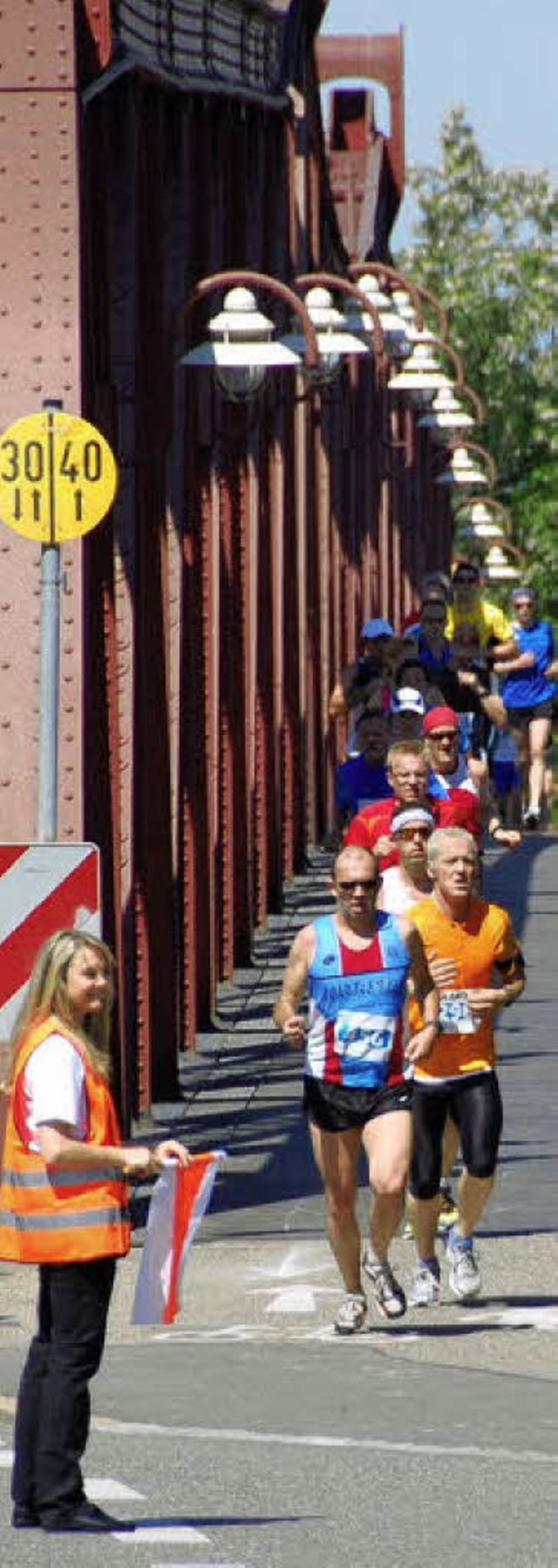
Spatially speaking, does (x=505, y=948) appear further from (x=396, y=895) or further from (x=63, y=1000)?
(x=63, y=1000)

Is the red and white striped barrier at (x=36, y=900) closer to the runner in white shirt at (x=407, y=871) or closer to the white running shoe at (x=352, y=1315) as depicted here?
the runner in white shirt at (x=407, y=871)

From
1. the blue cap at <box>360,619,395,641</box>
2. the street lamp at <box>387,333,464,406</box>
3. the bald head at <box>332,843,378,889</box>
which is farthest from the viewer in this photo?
the street lamp at <box>387,333,464,406</box>

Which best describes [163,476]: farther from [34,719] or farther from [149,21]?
[34,719]

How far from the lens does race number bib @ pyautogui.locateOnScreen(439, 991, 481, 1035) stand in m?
14.4

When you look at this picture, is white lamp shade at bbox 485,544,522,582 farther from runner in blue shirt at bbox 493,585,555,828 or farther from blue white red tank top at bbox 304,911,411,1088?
blue white red tank top at bbox 304,911,411,1088

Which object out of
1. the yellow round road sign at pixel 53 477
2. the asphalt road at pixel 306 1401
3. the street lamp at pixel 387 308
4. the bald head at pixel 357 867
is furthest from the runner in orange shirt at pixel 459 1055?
the street lamp at pixel 387 308

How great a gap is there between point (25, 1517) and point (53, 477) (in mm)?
5786

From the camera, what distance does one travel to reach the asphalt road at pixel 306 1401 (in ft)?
32.6

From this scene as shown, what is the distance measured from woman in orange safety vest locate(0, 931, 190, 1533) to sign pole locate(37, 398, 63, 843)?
200 inches

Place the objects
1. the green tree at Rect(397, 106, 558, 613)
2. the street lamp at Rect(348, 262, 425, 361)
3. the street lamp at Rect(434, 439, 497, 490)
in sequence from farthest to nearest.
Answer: the green tree at Rect(397, 106, 558, 613), the street lamp at Rect(434, 439, 497, 490), the street lamp at Rect(348, 262, 425, 361)

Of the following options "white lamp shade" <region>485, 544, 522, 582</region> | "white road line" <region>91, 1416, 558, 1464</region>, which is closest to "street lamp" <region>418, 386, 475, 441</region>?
"white lamp shade" <region>485, 544, 522, 582</region>

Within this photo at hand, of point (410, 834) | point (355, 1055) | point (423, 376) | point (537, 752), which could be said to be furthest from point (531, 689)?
point (355, 1055)

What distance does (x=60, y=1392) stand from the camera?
10.1 metres

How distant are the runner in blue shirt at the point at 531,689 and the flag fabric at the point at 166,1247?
21849mm
